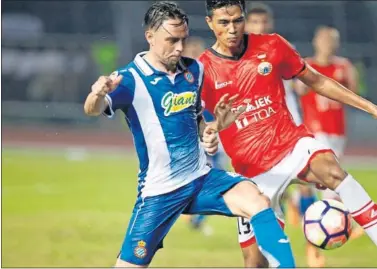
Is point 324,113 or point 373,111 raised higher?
point 373,111

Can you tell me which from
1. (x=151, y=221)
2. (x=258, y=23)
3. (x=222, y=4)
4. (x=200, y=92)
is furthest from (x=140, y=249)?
(x=258, y=23)

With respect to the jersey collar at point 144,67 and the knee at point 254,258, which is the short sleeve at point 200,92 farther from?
the knee at point 254,258

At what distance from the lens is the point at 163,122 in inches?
273

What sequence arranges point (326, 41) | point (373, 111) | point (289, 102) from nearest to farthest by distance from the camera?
1. point (373, 111)
2. point (289, 102)
3. point (326, 41)

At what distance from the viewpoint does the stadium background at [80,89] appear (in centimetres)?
Answer: 1778

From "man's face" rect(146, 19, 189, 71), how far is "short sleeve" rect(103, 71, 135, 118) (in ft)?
0.83

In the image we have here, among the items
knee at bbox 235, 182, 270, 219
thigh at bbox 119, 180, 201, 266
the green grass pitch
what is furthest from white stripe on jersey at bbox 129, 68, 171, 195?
the green grass pitch

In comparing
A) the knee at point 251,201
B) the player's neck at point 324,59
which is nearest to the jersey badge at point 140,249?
the knee at point 251,201

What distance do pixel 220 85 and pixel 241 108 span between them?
732 millimetres

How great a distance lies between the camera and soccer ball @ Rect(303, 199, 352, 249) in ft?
25.7

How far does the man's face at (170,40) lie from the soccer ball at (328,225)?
1.77 m

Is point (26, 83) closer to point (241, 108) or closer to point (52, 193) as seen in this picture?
point (52, 193)

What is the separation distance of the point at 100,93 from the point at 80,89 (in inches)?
710

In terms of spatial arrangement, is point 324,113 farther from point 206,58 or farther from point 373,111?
point 373,111
